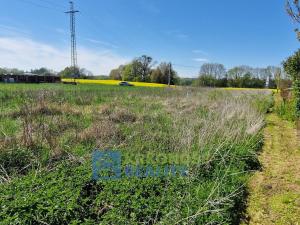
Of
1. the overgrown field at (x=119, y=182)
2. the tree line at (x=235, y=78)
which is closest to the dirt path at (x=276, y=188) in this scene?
the overgrown field at (x=119, y=182)

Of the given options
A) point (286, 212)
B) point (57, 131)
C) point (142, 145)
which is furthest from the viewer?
point (57, 131)

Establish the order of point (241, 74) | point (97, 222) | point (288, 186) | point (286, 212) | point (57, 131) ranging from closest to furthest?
point (97, 222), point (286, 212), point (288, 186), point (57, 131), point (241, 74)

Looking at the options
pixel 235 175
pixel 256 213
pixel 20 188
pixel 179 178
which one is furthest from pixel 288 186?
pixel 20 188

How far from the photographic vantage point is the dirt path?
139 inches

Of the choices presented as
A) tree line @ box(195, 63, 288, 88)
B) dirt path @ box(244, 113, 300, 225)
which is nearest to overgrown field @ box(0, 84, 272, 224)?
dirt path @ box(244, 113, 300, 225)

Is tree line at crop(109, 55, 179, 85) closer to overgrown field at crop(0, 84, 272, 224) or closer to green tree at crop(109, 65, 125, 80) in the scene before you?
green tree at crop(109, 65, 125, 80)

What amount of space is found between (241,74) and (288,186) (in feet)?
227

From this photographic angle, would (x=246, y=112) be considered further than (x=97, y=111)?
No

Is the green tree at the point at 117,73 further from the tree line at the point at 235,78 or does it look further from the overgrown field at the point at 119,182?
the overgrown field at the point at 119,182

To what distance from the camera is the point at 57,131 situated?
6.19 meters

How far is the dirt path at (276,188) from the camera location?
11.6 feet

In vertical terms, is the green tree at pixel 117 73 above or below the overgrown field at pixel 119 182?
above

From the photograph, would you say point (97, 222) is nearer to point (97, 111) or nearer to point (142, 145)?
point (142, 145)

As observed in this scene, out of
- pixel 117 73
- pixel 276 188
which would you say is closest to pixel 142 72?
pixel 117 73
